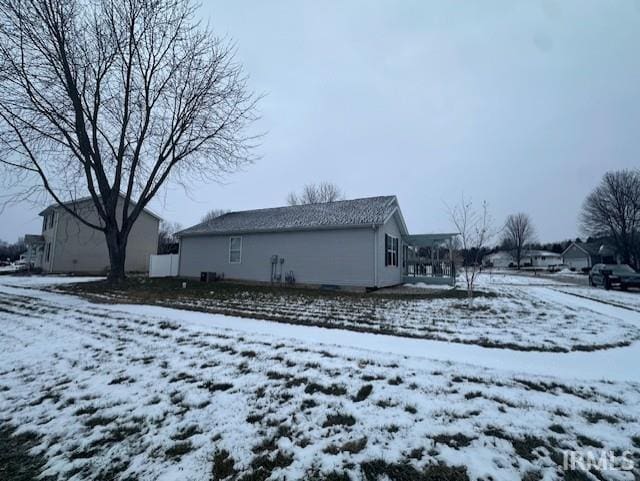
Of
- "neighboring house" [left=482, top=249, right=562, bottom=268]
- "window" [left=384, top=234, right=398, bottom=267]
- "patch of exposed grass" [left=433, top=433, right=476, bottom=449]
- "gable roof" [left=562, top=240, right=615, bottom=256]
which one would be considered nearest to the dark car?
"window" [left=384, top=234, right=398, bottom=267]

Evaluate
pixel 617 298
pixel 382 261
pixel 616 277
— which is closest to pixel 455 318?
pixel 382 261

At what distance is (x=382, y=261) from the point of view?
13.2 metres

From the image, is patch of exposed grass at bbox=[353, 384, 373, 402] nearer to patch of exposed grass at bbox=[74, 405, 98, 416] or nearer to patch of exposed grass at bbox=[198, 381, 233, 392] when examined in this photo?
patch of exposed grass at bbox=[198, 381, 233, 392]

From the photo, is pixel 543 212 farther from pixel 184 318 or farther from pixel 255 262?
pixel 184 318

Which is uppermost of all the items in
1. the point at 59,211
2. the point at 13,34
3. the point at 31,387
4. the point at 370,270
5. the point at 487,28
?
the point at 487,28

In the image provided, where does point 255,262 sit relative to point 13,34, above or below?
below

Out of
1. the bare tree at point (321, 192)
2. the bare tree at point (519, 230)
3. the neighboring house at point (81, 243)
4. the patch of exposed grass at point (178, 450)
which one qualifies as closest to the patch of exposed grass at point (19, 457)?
the patch of exposed grass at point (178, 450)

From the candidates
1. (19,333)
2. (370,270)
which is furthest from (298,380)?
(370,270)

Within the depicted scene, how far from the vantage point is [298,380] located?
3.47 meters

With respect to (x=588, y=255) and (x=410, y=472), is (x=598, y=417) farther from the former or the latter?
(x=588, y=255)

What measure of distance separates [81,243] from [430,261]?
26.2 metres

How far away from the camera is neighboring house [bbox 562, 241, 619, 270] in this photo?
3981cm

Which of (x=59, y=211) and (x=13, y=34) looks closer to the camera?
(x=13, y=34)

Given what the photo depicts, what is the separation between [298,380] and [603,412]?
3.13 m
